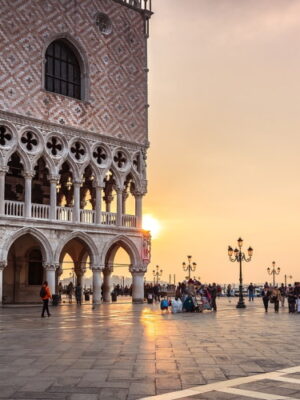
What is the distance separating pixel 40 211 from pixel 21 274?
14.0ft

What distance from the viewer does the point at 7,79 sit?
25469mm

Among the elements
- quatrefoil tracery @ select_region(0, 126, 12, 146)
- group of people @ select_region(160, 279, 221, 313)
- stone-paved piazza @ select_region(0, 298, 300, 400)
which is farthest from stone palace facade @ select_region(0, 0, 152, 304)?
stone-paved piazza @ select_region(0, 298, 300, 400)

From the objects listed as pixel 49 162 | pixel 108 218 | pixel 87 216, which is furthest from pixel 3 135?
pixel 108 218

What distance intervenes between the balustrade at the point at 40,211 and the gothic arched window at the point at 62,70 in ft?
18.6

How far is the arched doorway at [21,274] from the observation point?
28484mm

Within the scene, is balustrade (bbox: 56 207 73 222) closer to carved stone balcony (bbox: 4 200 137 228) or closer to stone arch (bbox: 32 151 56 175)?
carved stone balcony (bbox: 4 200 137 228)

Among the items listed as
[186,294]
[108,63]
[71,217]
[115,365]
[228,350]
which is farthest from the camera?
[108,63]

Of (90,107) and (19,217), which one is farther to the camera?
(90,107)

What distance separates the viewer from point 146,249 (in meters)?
30.3

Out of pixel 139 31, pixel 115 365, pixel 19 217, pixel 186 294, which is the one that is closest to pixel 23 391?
pixel 115 365

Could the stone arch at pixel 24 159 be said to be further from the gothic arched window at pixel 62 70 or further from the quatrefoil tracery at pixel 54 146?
the gothic arched window at pixel 62 70

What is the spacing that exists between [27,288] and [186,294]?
993 cm

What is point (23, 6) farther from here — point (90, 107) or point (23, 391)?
Result: point (23, 391)

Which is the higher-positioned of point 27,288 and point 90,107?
point 90,107
